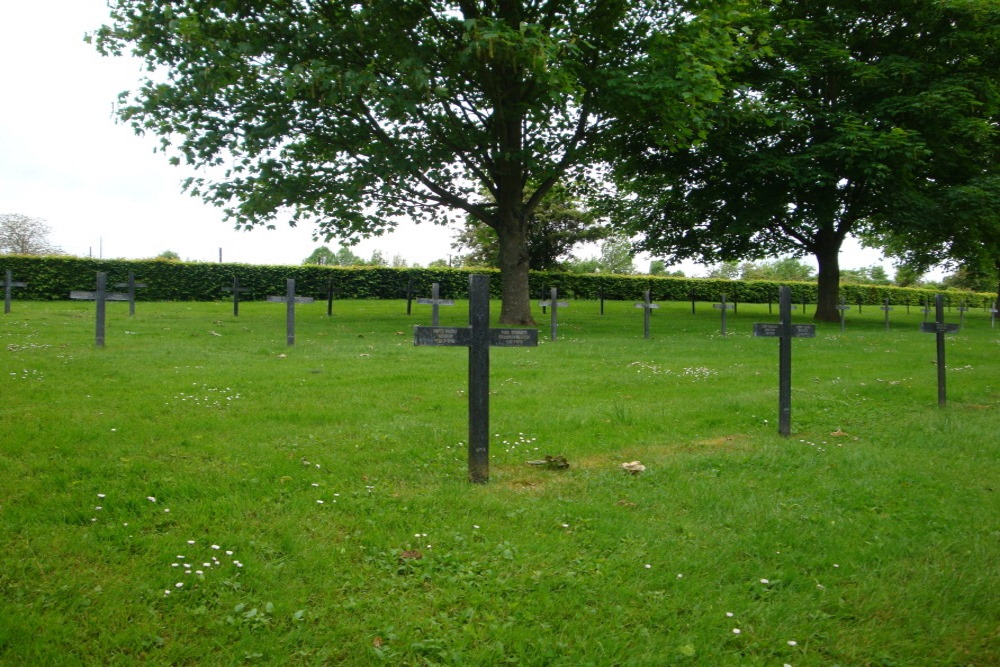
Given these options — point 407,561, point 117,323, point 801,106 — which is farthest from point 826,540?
point 801,106

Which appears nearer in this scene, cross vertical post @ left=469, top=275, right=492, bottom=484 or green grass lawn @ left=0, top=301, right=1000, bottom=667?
green grass lawn @ left=0, top=301, right=1000, bottom=667

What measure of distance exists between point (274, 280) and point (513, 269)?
18.6 metres

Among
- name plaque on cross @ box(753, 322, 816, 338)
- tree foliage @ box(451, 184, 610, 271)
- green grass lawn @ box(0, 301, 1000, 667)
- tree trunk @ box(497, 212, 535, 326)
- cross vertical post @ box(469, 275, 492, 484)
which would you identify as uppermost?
tree foliage @ box(451, 184, 610, 271)

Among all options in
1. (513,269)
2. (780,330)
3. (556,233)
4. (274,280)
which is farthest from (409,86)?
(556,233)

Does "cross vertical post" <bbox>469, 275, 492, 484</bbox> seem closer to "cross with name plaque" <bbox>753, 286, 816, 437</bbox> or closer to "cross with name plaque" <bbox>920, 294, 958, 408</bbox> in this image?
"cross with name plaque" <bbox>753, 286, 816, 437</bbox>

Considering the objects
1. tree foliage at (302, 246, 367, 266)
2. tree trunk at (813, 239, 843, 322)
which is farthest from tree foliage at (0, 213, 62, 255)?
Result: tree trunk at (813, 239, 843, 322)

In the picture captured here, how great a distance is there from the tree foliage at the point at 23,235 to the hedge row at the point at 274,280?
35.1 metres

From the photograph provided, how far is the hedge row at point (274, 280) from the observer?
1266 inches

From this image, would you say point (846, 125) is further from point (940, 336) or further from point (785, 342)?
point (785, 342)

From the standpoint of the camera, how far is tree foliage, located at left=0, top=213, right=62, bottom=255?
201 ft

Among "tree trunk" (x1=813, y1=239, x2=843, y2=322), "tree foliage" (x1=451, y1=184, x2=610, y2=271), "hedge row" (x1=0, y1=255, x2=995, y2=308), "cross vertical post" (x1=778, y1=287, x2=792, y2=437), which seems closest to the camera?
"cross vertical post" (x1=778, y1=287, x2=792, y2=437)

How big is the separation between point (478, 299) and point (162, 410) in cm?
425

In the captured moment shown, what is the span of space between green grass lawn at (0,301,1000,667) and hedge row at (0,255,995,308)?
22059 millimetres

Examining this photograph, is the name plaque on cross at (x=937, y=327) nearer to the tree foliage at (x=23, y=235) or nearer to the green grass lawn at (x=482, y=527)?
the green grass lawn at (x=482, y=527)
